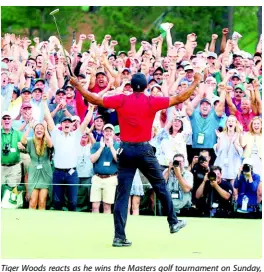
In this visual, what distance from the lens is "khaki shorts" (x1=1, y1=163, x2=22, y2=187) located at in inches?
733

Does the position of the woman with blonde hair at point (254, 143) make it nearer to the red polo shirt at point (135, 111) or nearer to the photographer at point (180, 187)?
the photographer at point (180, 187)

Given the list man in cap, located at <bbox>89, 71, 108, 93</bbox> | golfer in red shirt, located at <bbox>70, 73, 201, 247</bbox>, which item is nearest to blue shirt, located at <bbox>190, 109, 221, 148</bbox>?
man in cap, located at <bbox>89, 71, 108, 93</bbox>

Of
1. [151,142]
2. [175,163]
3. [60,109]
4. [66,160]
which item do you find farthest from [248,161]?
[60,109]

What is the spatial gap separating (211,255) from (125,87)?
23.3 feet

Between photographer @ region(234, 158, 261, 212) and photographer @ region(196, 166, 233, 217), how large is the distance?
0.50ft

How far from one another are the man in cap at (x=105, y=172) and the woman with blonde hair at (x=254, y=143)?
6.75ft

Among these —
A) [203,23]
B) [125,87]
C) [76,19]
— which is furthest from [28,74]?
[76,19]

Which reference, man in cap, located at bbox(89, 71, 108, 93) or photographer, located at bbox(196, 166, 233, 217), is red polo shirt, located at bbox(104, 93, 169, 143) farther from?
man in cap, located at bbox(89, 71, 108, 93)

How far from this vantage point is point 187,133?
18.6m

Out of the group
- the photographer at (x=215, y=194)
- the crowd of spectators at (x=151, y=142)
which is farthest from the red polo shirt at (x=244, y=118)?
the photographer at (x=215, y=194)

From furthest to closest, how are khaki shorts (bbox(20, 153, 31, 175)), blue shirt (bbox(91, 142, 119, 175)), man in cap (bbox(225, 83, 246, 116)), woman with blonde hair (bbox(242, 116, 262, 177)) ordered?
man in cap (bbox(225, 83, 246, 116))
khaki shorts (bbox(20, 153, 31, 175))
woman with blonde hair (bbox(242, 116, 262, 177))
blue shirt (bbox(91, 142, 119, 175))

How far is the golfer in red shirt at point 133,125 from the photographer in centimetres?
1302

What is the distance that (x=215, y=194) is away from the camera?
1770 centimetres

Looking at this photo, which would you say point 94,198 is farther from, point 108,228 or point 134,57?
point 134,57
